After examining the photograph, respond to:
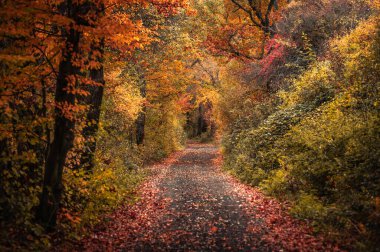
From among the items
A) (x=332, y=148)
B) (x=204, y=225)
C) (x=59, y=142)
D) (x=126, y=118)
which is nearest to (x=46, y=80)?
(x=59, y=142)

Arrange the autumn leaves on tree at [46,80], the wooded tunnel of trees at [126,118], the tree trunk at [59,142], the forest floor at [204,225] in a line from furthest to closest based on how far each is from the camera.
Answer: the forest floor at [204,225] → the tree trunk at [59,142] → the wooded tunnel of trees at [126,118] → the autumn leaves on tree at [46,80]

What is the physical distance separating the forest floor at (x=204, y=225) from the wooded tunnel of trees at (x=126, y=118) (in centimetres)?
43

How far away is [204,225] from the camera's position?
27.1ft

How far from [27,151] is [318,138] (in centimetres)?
734

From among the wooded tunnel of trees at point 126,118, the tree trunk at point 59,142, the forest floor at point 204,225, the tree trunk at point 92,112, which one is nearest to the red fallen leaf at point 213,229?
the forest floor at point 204,225

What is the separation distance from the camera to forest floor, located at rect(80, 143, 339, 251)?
6.83 meters

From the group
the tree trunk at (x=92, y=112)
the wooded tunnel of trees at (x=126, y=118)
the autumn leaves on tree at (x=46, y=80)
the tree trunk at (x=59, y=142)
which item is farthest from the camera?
the tree trunk at (x=92, y=112)

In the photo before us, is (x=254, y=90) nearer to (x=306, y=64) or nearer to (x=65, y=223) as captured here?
(x=306, y=64)

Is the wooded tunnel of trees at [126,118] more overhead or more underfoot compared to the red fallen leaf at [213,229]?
more overhead

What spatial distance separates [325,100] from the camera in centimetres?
1302

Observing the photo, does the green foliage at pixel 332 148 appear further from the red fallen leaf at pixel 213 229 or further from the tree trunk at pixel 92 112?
the tree trunk at pixel 92 112

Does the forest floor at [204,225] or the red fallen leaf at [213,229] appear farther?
the red fallen leaf at [213,229]

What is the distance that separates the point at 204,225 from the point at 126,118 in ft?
25.7

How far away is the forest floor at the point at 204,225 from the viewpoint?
6832mm
